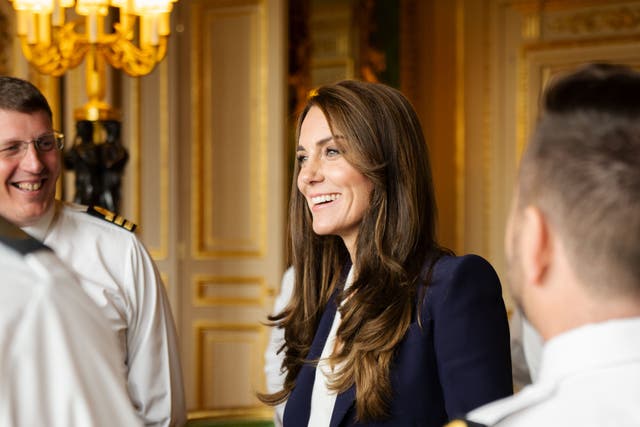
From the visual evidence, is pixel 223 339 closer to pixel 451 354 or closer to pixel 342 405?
pixel 342 405

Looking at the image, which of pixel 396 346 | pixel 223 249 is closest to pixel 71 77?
pixel 223 249

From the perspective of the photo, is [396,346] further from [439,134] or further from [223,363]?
[439,134]

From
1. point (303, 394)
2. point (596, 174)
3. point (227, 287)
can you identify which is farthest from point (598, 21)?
point (596, 174)

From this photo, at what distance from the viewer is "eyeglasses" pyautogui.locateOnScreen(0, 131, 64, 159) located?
87.1 inches

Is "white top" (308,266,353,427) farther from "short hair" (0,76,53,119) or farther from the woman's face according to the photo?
"short hair" (0,76,53,119)

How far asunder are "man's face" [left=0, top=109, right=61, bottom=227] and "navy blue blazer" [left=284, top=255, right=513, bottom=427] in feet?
3.87

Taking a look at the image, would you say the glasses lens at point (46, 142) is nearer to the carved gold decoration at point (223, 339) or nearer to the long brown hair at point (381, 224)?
the long brown hair at point (381, 224)

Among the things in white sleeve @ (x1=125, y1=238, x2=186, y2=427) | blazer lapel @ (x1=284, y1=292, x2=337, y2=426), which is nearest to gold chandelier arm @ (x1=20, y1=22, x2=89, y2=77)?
white sleeve @ (x1=125, y1=238, x2=186, y2=427)

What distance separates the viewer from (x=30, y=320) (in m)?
0.92

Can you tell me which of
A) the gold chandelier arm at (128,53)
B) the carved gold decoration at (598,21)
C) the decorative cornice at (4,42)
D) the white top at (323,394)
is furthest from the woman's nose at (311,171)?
the carved gold decoration at (598,21)

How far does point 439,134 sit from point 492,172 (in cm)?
53

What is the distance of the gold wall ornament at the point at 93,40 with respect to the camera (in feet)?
11.1

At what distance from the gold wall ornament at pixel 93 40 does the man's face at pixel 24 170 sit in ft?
4.02

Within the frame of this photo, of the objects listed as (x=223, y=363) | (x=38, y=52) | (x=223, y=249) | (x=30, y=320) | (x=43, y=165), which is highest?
(x=38, y=52)
